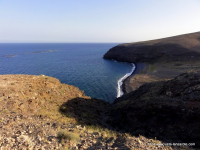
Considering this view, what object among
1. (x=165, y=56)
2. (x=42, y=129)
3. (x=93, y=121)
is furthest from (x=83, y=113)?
(x=165, y=56)

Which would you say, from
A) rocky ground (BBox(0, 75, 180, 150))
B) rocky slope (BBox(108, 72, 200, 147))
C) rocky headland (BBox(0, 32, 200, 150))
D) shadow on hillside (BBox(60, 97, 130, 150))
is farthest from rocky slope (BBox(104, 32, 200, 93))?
rocky ground (BBox(0, 75, 180, 150))

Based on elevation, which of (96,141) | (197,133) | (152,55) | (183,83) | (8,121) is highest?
(152,55)

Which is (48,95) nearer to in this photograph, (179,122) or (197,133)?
(179,122)

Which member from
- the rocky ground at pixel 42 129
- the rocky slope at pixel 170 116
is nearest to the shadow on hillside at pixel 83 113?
the rocky ground at pixel 42 129

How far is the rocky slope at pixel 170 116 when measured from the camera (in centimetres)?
1085

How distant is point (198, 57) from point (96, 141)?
241 feet

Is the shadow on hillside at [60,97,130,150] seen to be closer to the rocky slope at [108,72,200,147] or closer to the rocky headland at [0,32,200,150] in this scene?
the rocky headland at [0,32,200,150]

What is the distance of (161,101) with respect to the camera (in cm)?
1459

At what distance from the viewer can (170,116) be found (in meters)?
12.6

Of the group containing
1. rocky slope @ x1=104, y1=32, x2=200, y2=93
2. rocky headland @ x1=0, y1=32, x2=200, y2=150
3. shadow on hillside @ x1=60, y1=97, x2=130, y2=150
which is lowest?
shadow on hillside @ x1=60, y1=97, x2=130, y2=150

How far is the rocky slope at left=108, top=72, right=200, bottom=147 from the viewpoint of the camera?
35.6 ft

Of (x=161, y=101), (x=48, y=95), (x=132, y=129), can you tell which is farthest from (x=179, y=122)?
(x=48, y=95)

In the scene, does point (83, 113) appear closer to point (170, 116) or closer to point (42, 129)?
point (42, 129)

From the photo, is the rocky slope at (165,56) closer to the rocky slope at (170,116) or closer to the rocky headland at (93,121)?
the rocky slope at (170,116)
